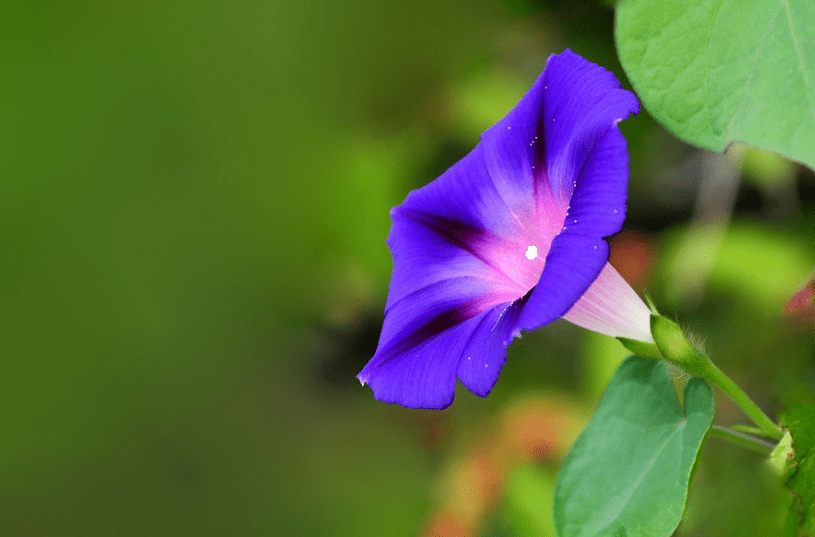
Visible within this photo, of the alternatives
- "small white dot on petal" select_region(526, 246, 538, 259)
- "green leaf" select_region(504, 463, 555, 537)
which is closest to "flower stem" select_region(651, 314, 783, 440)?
"small white dot on petal" select_region(526, 246, 538, 259)

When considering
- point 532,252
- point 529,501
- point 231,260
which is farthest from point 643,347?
point 231,260

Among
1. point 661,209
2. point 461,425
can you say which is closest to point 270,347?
point 461,425

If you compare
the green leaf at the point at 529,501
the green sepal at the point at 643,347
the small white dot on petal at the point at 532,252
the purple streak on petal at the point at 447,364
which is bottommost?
the green leaf at the point at 529,501

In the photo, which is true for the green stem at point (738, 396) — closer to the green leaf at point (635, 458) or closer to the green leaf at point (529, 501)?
the green leaf at point (635, 458)

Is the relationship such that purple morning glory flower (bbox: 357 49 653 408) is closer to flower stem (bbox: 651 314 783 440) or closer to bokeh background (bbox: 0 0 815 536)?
flower stem (bbox: 651 314 783 440)

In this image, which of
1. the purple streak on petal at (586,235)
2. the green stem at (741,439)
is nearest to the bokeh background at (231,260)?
the green stem at (741,439)

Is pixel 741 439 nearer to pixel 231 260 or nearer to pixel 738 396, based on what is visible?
pixel 738 396
